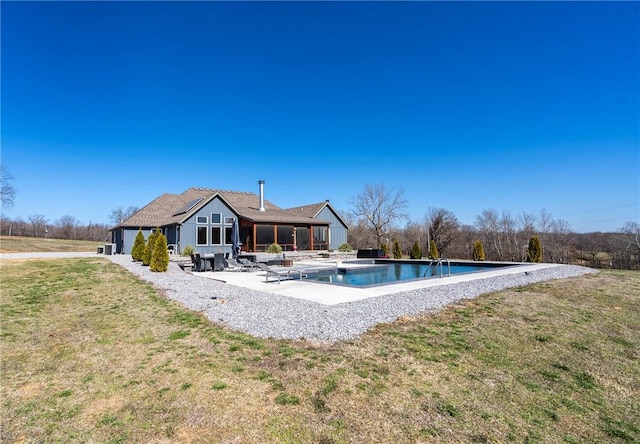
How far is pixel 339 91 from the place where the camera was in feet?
69.8

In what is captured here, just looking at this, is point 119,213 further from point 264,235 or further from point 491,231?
point 491,231

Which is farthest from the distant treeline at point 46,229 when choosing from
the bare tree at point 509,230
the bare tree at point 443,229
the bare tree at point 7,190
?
the bare tree at point 509,230

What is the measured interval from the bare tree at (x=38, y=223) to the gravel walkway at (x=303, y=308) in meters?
72.3

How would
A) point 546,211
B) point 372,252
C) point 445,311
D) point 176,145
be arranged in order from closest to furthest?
point 445,311 < point 372,252 < point 176,145 < point 546,211

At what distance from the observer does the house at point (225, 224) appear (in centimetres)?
2333

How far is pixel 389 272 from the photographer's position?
1588cm

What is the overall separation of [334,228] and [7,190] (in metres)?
35.8

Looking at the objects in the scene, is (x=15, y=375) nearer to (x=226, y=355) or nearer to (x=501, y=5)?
(x=226, y=355)

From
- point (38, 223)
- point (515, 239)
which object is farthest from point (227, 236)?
point (38, 223)

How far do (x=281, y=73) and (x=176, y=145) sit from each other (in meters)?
12.7

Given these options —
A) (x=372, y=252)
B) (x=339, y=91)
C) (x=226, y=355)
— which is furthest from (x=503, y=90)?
(x=226, y=355)

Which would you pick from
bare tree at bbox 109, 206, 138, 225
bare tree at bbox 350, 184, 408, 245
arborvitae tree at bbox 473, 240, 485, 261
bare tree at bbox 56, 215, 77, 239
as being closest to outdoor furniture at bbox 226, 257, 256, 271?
arborvitae tree at bbox 473, 240, 485, 261

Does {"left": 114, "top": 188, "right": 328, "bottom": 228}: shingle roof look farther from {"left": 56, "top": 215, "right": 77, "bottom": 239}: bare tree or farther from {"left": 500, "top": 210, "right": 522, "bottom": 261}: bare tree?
{"left": 56, "top": 215, "right": 77, "bottom": 239}: bare tree

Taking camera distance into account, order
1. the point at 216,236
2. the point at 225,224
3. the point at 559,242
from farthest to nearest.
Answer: the point at 559,242, the point at 225,224, the point at 216,236
